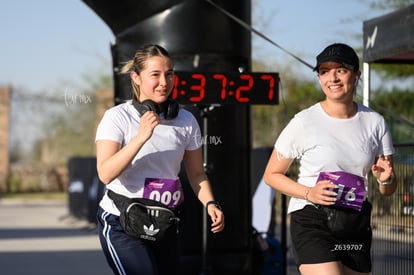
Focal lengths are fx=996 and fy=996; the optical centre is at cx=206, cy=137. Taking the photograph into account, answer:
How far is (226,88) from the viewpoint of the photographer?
9758mm

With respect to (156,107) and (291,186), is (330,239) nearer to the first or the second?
(291,186)

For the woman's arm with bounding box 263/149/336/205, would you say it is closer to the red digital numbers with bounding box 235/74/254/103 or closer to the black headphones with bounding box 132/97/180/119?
the black headphones with bounding box 132/97/180/119

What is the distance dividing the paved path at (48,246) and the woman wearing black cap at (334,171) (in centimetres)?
726

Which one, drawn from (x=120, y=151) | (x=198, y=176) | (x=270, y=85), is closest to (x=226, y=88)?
(x=270, y=85)

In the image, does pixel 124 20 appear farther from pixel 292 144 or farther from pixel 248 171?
pixel 292 144

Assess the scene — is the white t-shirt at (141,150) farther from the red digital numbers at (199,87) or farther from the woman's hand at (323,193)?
the red digital numbers at (199,87)

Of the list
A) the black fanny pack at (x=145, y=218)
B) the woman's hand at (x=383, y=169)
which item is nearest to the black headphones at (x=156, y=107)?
the black fanny pack at (x=145, y=218)

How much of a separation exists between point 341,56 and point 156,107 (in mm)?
1026

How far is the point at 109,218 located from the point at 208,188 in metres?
0.63

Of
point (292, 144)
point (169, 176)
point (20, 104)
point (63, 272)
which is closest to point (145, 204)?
point (169, 176)

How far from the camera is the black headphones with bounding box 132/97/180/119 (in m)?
5.27

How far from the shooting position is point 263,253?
11.0 metres

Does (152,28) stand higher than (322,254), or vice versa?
(152,28)

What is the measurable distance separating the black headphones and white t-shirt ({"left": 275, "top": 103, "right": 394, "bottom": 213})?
60cm
